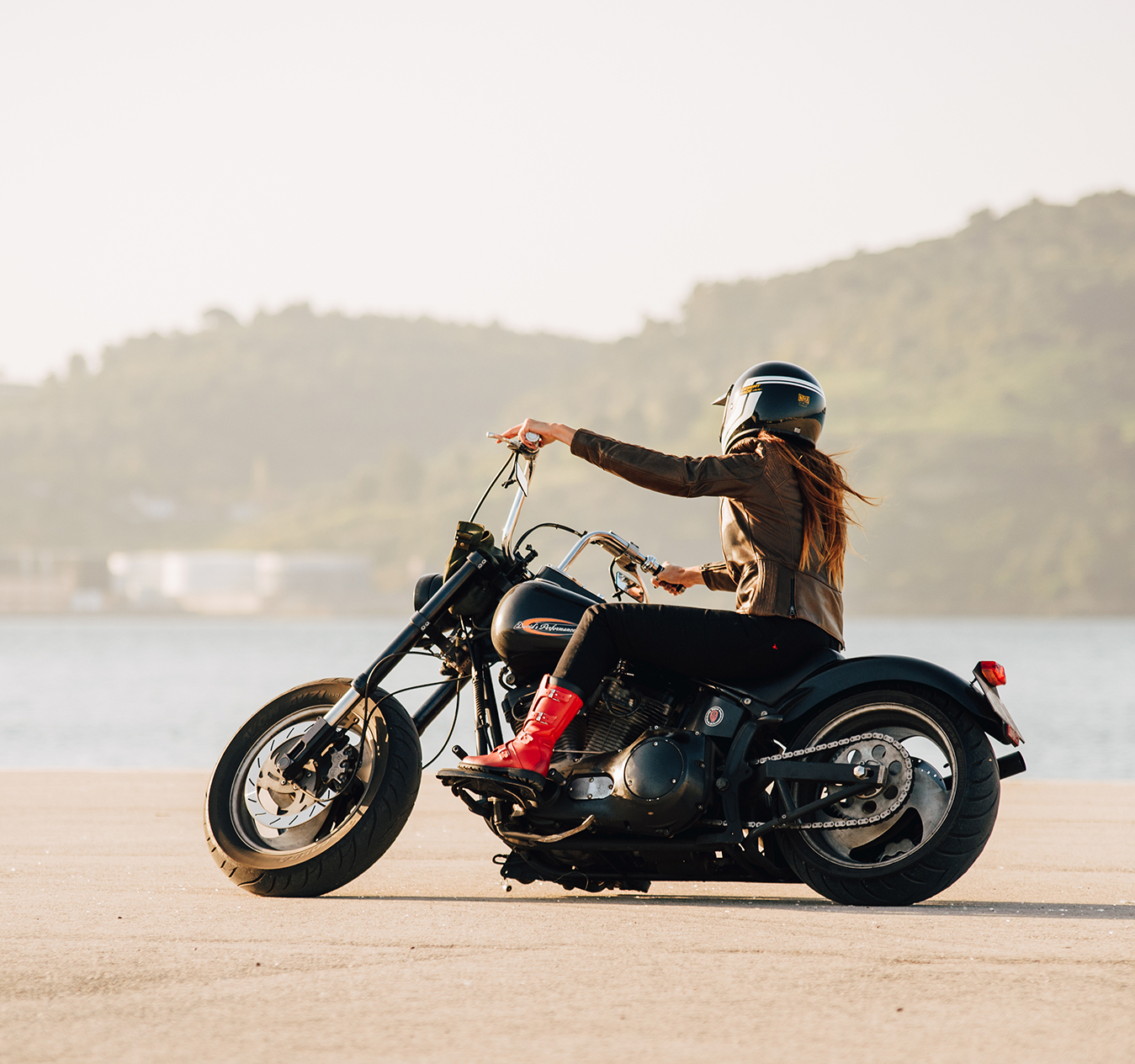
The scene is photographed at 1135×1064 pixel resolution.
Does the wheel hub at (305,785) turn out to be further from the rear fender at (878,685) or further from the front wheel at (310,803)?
the rear fender at (878,685)

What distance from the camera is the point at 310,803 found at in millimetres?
5832

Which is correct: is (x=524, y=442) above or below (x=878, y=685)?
above

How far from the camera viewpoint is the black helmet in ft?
18.8

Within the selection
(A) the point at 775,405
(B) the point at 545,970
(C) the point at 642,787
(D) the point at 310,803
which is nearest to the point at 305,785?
(D) the point at 310,803

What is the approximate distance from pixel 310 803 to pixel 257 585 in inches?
7399

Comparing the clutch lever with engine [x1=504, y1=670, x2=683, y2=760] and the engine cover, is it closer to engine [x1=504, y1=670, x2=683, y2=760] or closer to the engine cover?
engine [x1=504, y1=670, x2=683, y2=760]

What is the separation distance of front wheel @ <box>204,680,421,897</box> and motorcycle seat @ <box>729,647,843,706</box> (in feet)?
3.98

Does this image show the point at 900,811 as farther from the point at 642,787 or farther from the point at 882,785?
the point at 642,787

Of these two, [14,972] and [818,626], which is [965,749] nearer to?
[818,626]

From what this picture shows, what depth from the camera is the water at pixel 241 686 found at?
3072cm

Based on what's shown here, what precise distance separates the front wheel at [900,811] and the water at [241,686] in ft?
51.9

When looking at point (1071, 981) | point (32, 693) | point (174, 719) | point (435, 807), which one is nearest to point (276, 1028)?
point (1071, 981)

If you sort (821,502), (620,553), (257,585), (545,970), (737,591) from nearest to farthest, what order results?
(545,970), (821,502), (737,591), (620,553), (257,585)

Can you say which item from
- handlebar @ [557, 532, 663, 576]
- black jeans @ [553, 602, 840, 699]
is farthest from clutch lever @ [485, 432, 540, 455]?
black jeans @ [553, 602, 840, 699]
